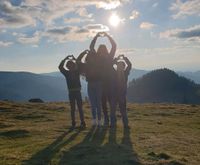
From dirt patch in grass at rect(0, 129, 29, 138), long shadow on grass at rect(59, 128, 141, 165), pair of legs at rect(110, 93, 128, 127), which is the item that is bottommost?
long shadow on grass at rect(59, 128, 141, 165)

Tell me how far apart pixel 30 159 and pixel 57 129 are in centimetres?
769

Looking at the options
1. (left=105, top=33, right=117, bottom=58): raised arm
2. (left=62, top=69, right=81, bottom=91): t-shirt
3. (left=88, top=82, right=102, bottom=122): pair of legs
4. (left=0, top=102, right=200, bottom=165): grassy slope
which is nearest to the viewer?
(left=0, top=102, right=200, bottom=165): grassy slope

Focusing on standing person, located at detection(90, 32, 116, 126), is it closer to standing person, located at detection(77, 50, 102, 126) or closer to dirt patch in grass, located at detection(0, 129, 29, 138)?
standing person, located at detection(77, 50, 102, 126)

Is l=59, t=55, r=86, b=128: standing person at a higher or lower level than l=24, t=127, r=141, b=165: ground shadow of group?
higher

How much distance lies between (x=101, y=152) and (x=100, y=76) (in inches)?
244

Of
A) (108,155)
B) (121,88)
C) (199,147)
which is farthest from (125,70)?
(108,155)

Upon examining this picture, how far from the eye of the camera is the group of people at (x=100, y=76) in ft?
60.1

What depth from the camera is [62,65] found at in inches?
789

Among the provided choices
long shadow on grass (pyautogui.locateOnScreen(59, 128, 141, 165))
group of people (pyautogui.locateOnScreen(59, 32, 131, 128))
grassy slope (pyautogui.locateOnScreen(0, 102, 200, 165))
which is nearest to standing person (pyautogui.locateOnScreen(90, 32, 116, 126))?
group of people (pyautogui.locateOnScreen(59, 32, 131, 128))

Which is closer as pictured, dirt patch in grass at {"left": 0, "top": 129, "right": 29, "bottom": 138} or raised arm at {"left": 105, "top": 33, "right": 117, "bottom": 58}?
raised arm at {"left": 105, "top": 33, "right": 117, "bottom": 58}

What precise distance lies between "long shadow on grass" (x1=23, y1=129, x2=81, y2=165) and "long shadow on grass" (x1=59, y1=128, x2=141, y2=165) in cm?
49

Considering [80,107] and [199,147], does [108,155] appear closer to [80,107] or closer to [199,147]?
[199,147]

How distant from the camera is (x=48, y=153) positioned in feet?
43.2

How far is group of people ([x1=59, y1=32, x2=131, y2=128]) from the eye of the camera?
18.3 m
